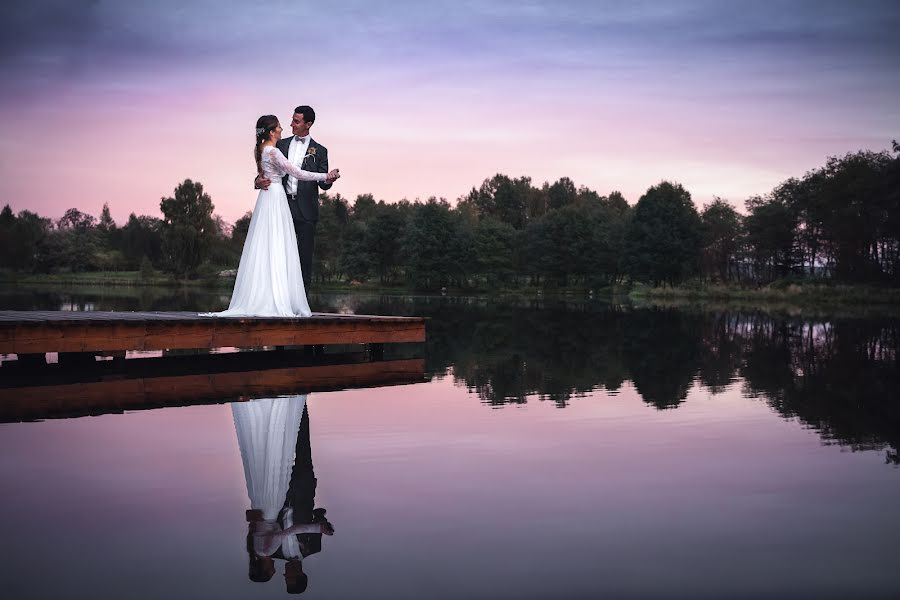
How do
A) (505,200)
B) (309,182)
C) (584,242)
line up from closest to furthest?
(309,182)
(584,242)
(505,200)

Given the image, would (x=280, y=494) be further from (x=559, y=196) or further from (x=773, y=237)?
(x=559, y=196)

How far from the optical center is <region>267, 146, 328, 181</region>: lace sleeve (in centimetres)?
1258

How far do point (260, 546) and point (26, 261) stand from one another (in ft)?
355

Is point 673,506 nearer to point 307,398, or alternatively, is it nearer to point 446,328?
point 307,398

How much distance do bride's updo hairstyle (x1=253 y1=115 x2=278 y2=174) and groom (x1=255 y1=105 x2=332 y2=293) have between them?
1.28ft

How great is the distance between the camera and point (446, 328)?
23.5 metres

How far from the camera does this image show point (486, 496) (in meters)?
5.24

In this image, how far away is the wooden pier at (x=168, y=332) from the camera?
10719 mm

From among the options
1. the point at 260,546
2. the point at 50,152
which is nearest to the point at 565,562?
the point at 260,546

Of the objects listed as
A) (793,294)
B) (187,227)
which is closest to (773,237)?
(793,294)

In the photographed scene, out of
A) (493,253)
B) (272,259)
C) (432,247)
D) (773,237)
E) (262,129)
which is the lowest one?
(272,259)

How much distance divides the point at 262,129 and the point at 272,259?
191cm

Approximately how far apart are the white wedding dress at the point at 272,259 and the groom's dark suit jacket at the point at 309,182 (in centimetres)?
32

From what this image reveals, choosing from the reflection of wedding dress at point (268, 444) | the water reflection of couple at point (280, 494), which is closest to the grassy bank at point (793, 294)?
the reflection of wedding dress at point (268, 444)
